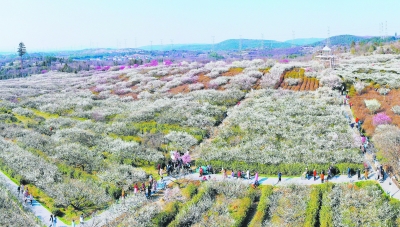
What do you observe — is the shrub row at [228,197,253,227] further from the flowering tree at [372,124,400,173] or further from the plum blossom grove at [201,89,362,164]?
the flowering tree at [372,124,400,173]

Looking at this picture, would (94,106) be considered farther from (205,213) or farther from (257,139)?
(205,213)

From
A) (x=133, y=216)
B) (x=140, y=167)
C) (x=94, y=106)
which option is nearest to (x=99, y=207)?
(x=133, y=216)

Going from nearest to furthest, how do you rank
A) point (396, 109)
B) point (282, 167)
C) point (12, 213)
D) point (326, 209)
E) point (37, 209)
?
point (326, 209)
point (12, 213)
point (37, 209)
point (282, 167)
point (396, 109)

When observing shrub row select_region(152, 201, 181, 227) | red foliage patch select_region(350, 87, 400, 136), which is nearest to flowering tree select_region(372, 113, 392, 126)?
red foliage patch select_region(350, 87, 400, 136)

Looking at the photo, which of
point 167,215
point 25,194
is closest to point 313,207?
point 167,215

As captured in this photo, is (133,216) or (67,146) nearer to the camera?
(133,216)

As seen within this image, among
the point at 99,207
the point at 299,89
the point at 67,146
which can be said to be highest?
the point at 299,89

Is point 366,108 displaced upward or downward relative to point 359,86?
downward

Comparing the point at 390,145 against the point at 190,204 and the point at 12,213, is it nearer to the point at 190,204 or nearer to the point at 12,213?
the point at 190,204
